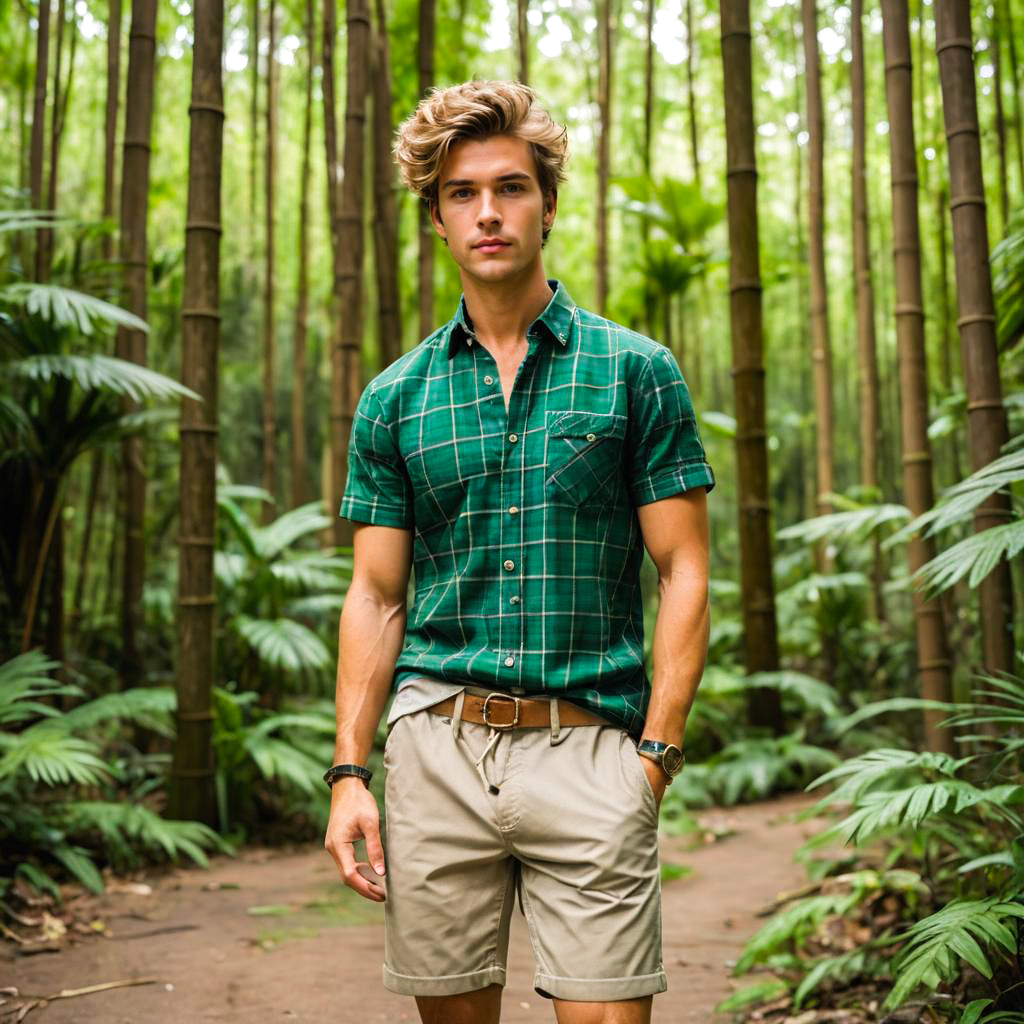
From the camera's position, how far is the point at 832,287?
16.8 m

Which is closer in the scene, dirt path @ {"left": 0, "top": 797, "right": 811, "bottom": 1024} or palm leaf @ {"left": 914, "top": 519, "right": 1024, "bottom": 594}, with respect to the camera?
palm leaf @ {"left": 914, "top": 519, "right": 1024, "bottom": 594}

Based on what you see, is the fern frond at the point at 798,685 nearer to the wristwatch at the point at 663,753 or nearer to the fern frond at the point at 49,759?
the fern frond at the point at 49,759

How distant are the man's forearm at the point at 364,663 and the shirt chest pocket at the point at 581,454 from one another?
1.21 ft

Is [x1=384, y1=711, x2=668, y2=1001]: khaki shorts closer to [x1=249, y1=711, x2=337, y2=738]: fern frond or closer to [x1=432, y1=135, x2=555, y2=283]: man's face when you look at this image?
[x1=432, y1=135, x2=555, y2=283]: man's face

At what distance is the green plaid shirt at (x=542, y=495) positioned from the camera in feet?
5.48

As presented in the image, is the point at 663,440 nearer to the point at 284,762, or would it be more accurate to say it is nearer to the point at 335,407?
the point at 284,762

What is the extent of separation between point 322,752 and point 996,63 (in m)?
5.80

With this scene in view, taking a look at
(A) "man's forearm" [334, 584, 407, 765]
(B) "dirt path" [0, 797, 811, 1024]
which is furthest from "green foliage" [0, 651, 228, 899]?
(A) "man's forearm" [334, 584, 407, 765]

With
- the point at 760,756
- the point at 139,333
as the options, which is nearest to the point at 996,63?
the point at 760,756

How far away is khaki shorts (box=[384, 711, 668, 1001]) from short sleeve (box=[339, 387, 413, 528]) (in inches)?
13.2

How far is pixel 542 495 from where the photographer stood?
1.69 metres

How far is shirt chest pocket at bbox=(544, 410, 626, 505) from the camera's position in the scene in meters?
1.68

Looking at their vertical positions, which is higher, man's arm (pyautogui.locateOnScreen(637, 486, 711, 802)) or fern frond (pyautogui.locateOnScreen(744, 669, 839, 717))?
man's arm (pyautogui.locateOnScreen(637, 486, 711, 802))

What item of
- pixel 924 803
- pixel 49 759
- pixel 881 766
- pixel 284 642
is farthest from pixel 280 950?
pixel 924 803
